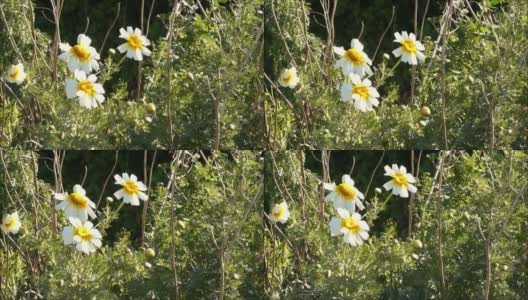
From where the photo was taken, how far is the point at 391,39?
4.57 m

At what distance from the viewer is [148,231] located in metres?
4.58

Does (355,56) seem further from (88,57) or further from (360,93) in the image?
(88,57)

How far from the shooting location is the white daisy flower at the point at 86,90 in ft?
14.9

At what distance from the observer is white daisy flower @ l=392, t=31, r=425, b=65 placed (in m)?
4.57

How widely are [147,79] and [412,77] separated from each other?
3.14ft

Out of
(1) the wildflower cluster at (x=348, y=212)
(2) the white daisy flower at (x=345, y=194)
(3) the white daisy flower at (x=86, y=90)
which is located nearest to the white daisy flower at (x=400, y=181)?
(1) the wildflower cluster at (x=348, y=212)

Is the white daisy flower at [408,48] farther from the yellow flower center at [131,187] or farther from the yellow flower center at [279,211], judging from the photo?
the yellow flower center at [131,187]

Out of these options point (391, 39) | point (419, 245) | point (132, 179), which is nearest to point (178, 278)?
point (132, 179)

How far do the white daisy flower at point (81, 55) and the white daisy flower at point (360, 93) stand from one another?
90 cm

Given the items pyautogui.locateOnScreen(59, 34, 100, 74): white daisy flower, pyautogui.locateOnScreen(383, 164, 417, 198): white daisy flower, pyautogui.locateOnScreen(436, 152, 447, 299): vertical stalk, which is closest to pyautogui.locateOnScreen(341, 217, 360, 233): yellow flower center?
pyautogui.locateOnScreen(383, 164, 417, 198): white daisy flower

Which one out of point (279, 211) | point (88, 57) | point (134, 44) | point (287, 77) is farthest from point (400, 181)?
point (88, 57)

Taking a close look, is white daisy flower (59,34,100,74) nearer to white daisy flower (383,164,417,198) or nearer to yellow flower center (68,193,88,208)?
yellow flower center (68,193,88,208)

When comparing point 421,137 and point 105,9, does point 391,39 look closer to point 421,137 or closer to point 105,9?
point 421,137

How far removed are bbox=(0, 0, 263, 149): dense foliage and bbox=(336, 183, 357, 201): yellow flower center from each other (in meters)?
0.34
